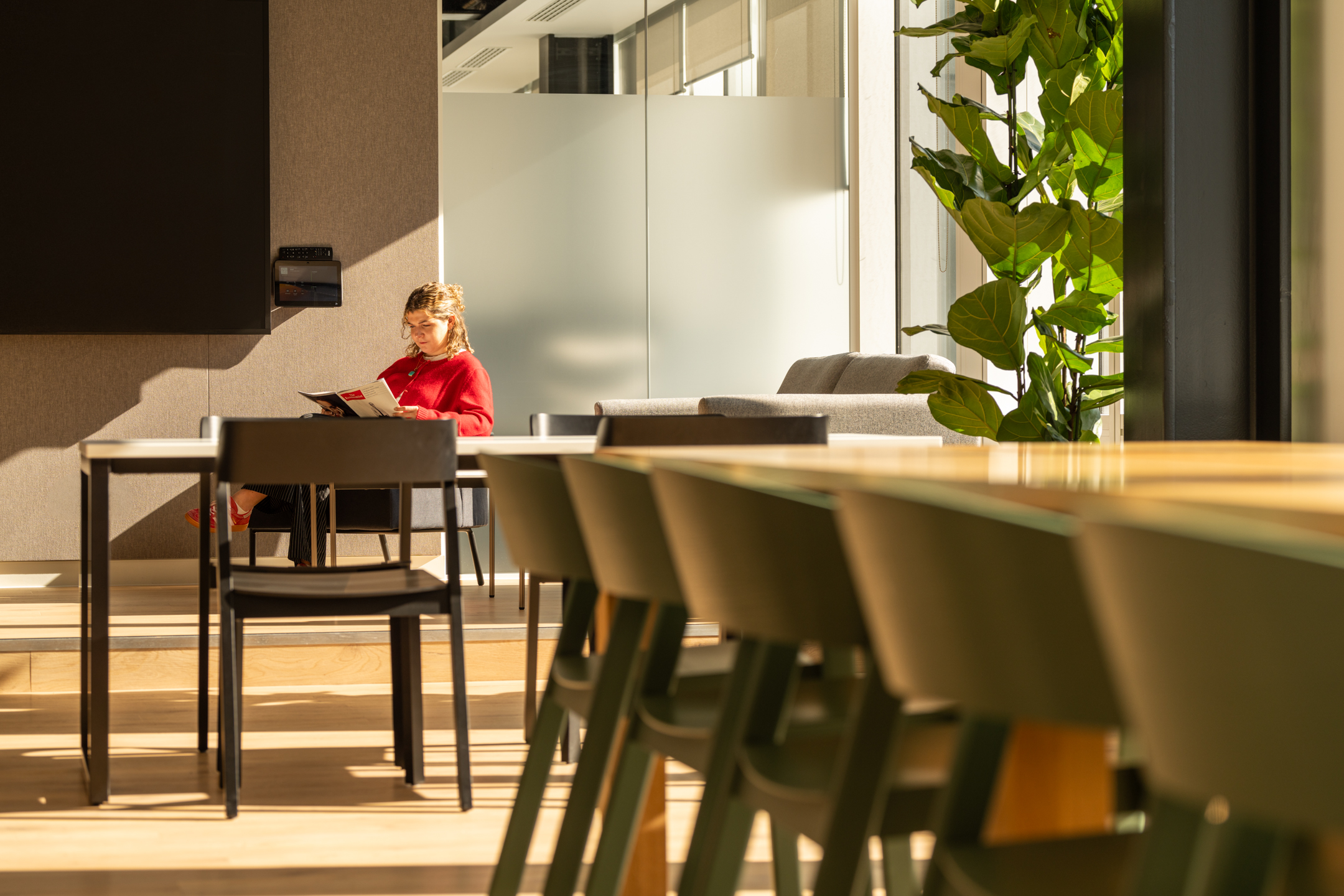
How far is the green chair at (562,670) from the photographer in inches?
60.3

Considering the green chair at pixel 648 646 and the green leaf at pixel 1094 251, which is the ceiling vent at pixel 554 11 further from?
the green chair at pixel 648 646

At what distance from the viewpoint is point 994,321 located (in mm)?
3172

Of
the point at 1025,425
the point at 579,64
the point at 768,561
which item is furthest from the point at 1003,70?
the point at 579,64

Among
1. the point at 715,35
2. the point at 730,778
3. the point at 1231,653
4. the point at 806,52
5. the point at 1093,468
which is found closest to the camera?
the point at 1231,653

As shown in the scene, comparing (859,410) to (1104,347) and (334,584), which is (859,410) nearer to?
(1104,347)

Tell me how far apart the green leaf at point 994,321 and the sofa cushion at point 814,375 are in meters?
1.87

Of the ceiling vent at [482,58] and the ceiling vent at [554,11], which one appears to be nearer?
the ceiling vent at [482,58]

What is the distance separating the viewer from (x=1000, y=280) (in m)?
3.16

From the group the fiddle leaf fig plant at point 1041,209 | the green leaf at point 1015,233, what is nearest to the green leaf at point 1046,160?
the fiddle leaf fig plant at point 1041,209

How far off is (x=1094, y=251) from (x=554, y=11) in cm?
374

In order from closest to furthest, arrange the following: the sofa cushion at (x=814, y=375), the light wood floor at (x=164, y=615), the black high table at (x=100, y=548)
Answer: the black high table at (x=100, y=548) < the light wood floor at (x=164, y=615) < the sofa cushion at (x=814, y=375)

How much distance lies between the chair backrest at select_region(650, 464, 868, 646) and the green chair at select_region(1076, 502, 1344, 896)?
1.42 ft

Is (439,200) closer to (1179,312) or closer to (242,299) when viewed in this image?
(242,299)

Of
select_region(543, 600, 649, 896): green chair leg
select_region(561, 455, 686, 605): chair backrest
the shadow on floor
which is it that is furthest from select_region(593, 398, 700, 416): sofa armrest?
select_region(561, 455, 686, 605): chair backrest
